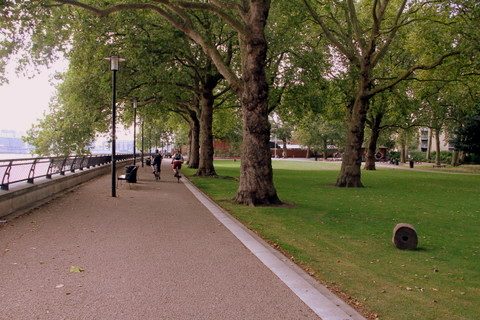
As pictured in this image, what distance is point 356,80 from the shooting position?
28.2m

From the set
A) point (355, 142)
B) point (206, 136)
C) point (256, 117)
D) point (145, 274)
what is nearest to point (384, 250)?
point (145, 274)

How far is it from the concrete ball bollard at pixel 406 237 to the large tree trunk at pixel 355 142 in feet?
51.5

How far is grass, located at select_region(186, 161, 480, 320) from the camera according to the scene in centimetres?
589

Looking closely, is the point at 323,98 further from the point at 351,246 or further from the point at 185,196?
the point at 351,246

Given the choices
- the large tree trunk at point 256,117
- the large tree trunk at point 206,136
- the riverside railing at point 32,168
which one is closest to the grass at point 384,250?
the large tree trunk at point 256,117

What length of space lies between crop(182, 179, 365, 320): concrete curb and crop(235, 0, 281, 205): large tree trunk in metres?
4.88

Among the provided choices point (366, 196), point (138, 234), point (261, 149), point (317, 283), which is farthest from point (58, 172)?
point (317, 283)

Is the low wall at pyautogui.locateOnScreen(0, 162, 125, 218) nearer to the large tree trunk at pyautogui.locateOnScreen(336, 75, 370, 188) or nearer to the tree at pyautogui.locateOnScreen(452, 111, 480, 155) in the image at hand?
the large tree trunk at pyautogui.locateOnScreen(336, 75, 370, 188)

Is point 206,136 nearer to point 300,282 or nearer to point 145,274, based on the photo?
point 145,274

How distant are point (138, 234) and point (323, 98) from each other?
2283 cm

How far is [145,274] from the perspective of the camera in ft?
22.3

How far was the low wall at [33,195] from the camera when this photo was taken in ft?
38.6

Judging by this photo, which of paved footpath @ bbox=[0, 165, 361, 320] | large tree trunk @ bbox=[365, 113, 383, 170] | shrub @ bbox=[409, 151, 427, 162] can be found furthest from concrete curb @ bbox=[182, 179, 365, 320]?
shrub @ bbox=[409, 151, 427, 162]

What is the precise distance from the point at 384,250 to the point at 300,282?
10.2ft
